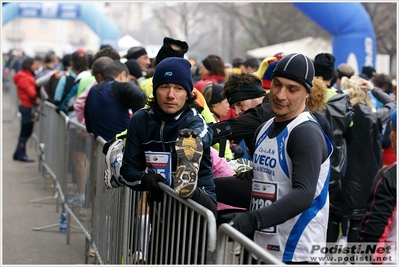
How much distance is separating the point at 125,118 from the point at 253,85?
2.34m

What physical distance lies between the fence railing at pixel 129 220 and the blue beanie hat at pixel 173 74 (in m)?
0.60

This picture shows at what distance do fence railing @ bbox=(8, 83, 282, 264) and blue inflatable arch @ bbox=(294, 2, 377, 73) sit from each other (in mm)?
9112

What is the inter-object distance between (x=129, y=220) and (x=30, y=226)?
4494mm

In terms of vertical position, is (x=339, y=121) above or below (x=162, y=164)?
above

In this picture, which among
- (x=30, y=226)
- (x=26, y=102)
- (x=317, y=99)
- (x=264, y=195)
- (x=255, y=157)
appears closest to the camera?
(x=264, y=195)

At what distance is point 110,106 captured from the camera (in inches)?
288

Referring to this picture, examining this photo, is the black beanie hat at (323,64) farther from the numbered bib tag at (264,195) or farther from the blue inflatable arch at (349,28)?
the blue inflatable arch at (349,28)

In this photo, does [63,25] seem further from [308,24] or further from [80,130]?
[80,130]

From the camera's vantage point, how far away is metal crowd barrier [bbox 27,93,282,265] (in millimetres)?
3283

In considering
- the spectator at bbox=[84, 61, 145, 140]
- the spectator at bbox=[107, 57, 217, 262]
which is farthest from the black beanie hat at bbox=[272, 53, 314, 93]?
the spectator at bbox=[84, 61, 145, 140]

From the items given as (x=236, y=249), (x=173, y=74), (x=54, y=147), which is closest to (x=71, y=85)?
(x=54, y=147)

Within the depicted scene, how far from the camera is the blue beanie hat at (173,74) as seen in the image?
4.27 m

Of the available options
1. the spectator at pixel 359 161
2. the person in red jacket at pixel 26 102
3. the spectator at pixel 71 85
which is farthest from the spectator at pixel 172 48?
the person in red jacket at pixel 26 102

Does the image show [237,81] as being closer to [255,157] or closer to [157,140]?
[157,140]
